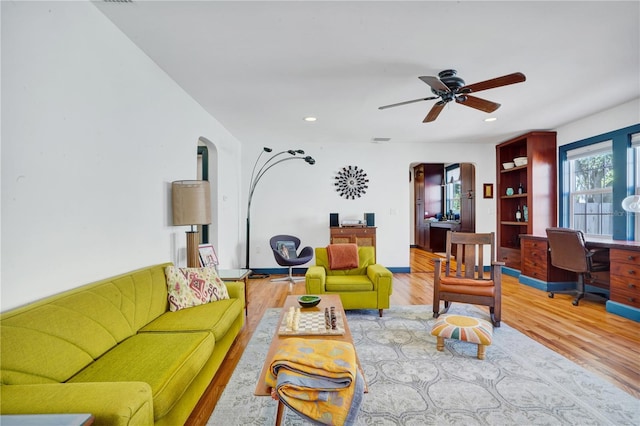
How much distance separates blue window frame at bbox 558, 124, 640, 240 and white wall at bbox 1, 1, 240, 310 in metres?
5.49

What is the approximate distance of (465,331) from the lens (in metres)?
2.27

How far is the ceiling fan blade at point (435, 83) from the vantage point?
2.37 m

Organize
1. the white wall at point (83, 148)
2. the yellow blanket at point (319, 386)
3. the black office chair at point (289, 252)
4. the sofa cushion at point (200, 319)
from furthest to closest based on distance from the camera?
the black office chair at point (289, 252) < the sofa cushion at point (200, 319) < the white wall at point (83, 148) < the yellow blanket at point (319, 386)

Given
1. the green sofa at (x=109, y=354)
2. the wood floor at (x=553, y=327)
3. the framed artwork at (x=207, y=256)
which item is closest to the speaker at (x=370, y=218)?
the wood floor at (x=553, y=327)

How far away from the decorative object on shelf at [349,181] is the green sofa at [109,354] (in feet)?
13.0

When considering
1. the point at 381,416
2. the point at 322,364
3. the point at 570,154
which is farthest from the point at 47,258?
the point at 570,154

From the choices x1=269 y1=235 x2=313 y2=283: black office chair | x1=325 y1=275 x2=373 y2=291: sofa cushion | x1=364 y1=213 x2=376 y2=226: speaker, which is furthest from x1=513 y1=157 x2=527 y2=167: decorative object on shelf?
x1=269 y1=235 x2=313 y2=283: black office chair

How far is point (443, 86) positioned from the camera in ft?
8.21

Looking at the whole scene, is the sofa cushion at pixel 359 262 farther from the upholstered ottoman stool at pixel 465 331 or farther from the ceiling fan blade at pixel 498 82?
the ceiling fan blade at pixel 498 82

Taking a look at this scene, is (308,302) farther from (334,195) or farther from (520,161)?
(520,161)

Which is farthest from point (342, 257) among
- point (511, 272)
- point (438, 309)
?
point (511, 272)

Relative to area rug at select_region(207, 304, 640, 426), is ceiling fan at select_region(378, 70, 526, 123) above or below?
above

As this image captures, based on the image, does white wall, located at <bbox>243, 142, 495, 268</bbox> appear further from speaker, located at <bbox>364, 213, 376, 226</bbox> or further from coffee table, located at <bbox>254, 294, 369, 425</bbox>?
coffee table, located at <bbox>254, 294, 369, 425</bbox>

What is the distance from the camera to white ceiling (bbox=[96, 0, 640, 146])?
1970 mm
